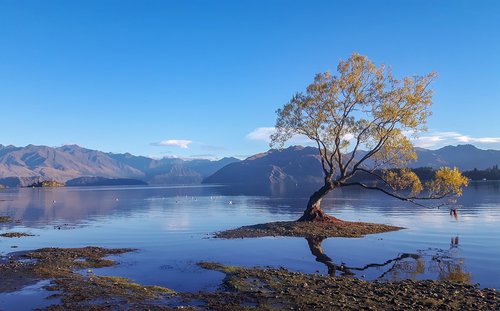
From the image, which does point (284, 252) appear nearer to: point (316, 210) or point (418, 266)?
point (418, 266)

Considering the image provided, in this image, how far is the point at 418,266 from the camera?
1404 inches

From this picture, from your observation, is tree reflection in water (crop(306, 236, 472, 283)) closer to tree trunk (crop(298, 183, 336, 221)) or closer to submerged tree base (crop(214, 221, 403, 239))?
submerged tree base (crop(214, 221, 403, 239))

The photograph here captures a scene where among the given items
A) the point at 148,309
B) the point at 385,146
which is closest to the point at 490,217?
A: the point at 385,146

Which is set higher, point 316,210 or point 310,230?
point 316,210

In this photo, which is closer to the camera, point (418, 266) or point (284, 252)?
point (418, 266)

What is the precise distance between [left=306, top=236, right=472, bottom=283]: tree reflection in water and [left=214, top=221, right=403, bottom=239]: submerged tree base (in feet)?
36.9

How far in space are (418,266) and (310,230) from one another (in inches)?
871

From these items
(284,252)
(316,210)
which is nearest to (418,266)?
(284,252)

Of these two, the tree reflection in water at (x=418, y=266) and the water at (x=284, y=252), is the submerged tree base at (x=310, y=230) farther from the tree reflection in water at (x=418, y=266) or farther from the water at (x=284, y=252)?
the tree reflection in water at (x=418, y=266)

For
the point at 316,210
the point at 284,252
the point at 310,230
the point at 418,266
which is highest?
the point at 316,210

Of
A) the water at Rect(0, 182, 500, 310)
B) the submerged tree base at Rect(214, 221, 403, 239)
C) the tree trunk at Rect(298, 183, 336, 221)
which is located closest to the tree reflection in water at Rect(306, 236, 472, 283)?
the water at Rect(0, 182, 500, 310)

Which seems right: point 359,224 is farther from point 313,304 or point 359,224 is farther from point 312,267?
point 313,304

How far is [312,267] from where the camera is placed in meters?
34.9

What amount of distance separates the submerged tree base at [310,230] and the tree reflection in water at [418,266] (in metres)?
11.3
